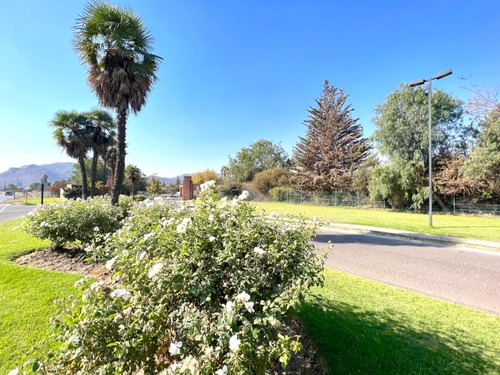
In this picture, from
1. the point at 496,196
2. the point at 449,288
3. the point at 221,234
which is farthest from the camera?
the point at 496,196

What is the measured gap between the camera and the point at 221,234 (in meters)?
2.06

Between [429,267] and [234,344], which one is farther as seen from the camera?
[429,267]

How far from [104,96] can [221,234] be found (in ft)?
30.5

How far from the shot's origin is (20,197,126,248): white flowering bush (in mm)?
5254

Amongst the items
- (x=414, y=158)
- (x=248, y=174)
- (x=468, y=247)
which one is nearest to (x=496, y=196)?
(x=414, y=158)

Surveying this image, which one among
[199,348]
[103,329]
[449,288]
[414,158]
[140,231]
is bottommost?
[449,288]

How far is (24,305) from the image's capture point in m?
3.29

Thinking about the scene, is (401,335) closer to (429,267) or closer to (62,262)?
(429,267)

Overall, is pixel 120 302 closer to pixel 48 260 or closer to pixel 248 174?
pixel 48 260

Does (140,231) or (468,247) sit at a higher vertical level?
(140,231)

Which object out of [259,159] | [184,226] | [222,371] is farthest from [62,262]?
[259,159]

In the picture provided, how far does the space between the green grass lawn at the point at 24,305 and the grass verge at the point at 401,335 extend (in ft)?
9.38

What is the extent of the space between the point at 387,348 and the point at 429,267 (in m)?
4.11

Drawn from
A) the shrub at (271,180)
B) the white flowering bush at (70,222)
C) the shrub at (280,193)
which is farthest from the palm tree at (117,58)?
the shrub at (271,180)
